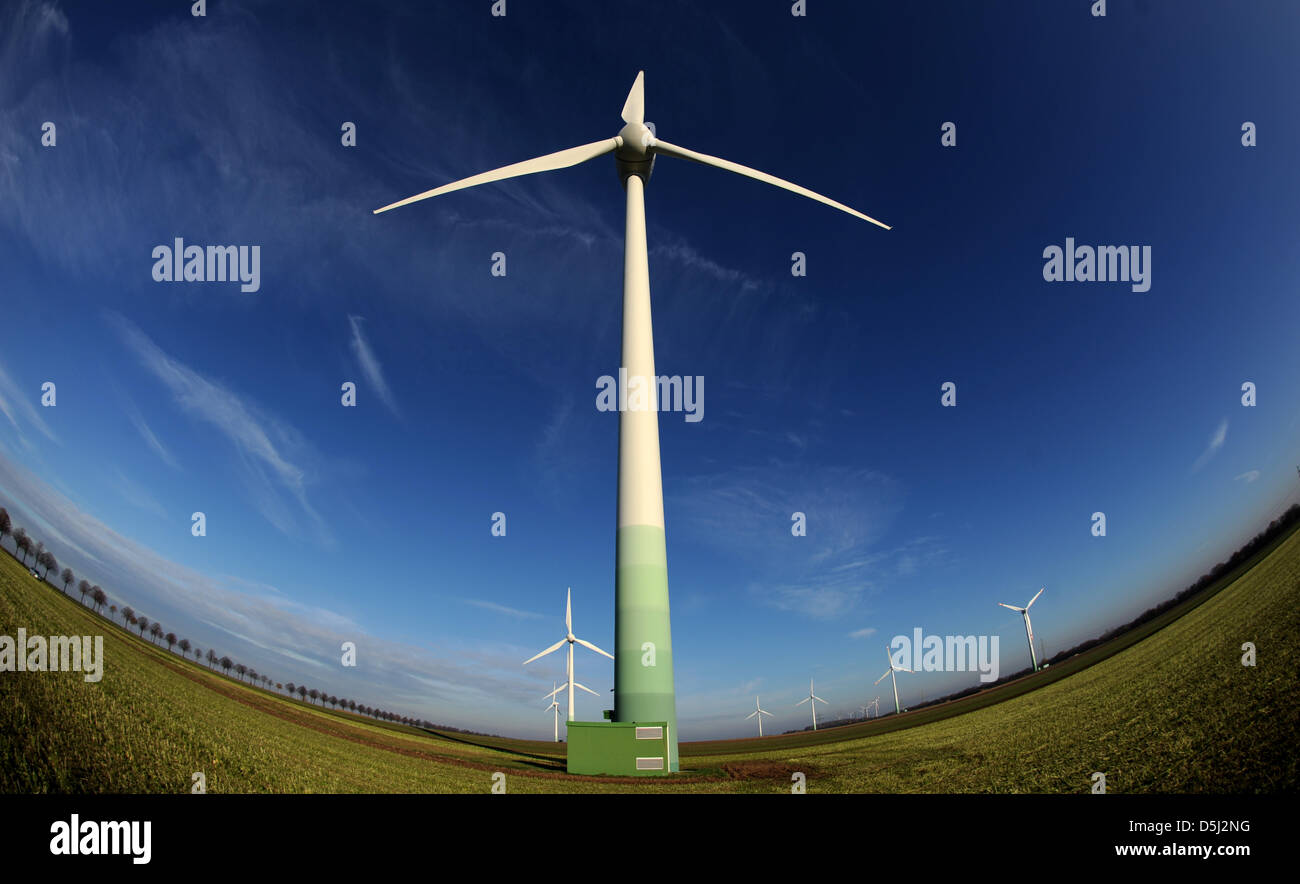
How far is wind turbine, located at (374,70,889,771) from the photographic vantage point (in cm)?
2350

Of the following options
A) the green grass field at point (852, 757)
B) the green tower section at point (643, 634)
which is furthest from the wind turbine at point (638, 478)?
the green grass field at point (852, 757)

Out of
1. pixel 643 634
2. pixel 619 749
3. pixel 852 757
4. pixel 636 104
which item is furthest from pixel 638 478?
pixel 636 104

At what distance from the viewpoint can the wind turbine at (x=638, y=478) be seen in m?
23.5

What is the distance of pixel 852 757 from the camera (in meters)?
25.6

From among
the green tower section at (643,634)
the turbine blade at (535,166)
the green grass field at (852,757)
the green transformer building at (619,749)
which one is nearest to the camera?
the green grass field at (852,757)

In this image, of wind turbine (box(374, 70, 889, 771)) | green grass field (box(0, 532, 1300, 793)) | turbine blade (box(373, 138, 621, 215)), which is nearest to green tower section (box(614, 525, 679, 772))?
wind turbine (box(374, 70, 889, 771))

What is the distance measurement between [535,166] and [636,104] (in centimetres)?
864

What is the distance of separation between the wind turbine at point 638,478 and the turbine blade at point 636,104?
283mm

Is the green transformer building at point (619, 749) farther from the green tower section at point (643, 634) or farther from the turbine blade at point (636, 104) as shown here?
the turbine blade at point (636, 104)

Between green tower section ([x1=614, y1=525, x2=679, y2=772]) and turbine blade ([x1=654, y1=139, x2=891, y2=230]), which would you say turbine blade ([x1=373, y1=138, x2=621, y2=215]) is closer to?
turbine blade ([x1=654, y1=139, x2=891, y2=230])

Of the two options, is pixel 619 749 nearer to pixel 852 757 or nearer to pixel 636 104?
pixel 852 757

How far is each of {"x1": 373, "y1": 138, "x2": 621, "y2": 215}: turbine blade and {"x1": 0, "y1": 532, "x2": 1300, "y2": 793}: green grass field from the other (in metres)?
25.4
